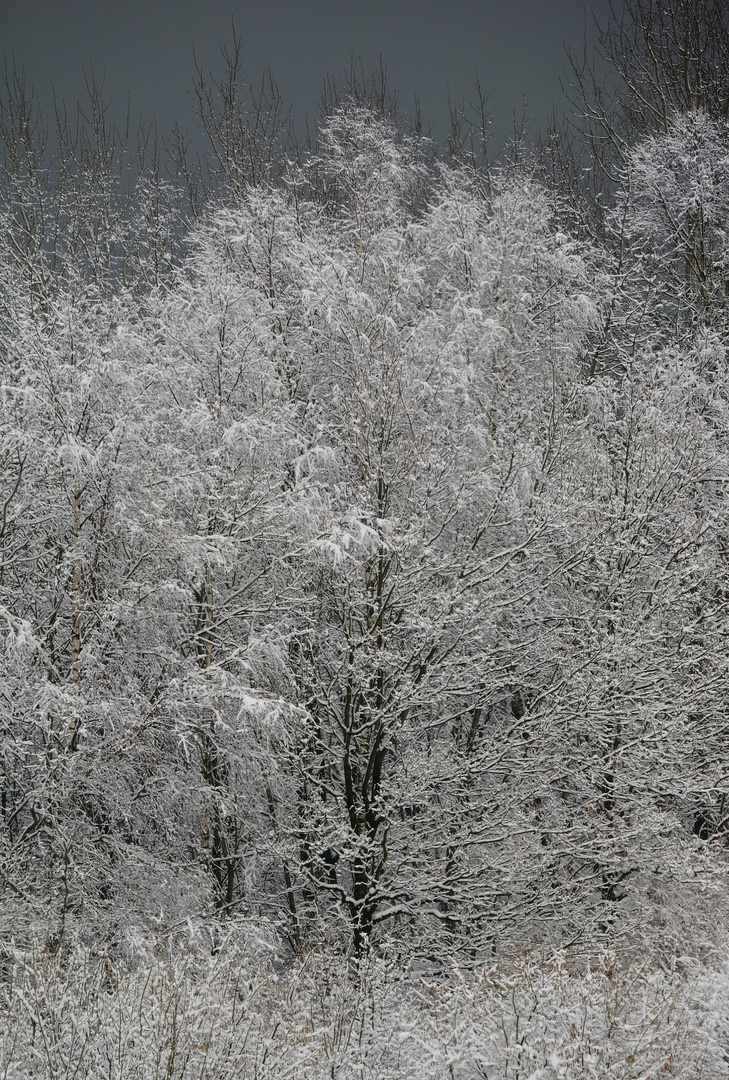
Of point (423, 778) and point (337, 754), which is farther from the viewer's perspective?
point (337, 754)

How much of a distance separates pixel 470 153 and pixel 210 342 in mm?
10644

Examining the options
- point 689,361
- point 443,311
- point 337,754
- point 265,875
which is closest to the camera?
point 337,754

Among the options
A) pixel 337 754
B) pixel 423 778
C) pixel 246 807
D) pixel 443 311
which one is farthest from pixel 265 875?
pixel 443 311

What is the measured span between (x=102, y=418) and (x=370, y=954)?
6.19 metres

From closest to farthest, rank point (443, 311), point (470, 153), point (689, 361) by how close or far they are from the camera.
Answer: point (689, 361), point (443, 311), point (470, 153)

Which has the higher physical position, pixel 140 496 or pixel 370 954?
pixel 140 496

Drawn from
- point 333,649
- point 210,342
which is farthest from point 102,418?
point 333,649

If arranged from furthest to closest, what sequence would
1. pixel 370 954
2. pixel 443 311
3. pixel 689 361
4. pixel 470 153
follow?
pixel 470 153 → pixel 443 311 → pixel 689 361 → pixel 370 954

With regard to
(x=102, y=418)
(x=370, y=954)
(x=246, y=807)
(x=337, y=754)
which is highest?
(x=102, y=418)

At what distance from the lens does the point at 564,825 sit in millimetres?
8773

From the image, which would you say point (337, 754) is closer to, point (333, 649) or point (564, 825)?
point (333, 649)

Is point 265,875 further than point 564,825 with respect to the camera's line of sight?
Yes

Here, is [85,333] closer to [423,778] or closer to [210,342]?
[210,342]

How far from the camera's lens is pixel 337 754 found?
342 inches
